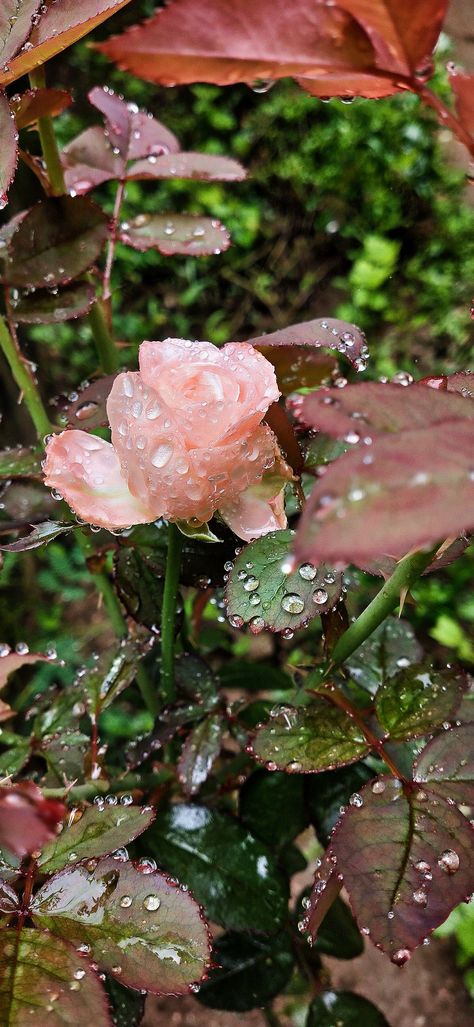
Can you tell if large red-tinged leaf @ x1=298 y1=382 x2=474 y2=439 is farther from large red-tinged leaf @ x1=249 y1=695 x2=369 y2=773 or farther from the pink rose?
large red-tinged leaf @ x1=249 y1=695 x2=369 y2=773

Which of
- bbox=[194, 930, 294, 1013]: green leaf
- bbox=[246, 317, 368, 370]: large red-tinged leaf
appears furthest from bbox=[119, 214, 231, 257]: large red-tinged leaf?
bbox=[194, 930, 294, 1013]: green leaf

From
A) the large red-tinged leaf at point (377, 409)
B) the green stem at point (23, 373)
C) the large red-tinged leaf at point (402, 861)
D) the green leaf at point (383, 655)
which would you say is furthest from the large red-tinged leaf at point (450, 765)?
the green stem at point (23, 373)

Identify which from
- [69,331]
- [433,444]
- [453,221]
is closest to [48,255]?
[433,444]

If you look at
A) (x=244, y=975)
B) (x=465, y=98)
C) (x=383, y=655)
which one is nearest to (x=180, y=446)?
(x=465, y=98)

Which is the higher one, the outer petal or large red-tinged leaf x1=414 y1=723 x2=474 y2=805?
the outer petal

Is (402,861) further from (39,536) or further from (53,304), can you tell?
(53,304)

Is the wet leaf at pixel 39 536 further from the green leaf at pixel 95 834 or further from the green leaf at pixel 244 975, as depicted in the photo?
the green leaf at pixel 244 975

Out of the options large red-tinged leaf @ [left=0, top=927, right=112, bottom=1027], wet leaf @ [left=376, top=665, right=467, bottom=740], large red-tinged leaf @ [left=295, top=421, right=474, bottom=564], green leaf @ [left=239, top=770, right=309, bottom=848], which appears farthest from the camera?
green leaf @ [left=239, top=770, right=309, bottom=848]
